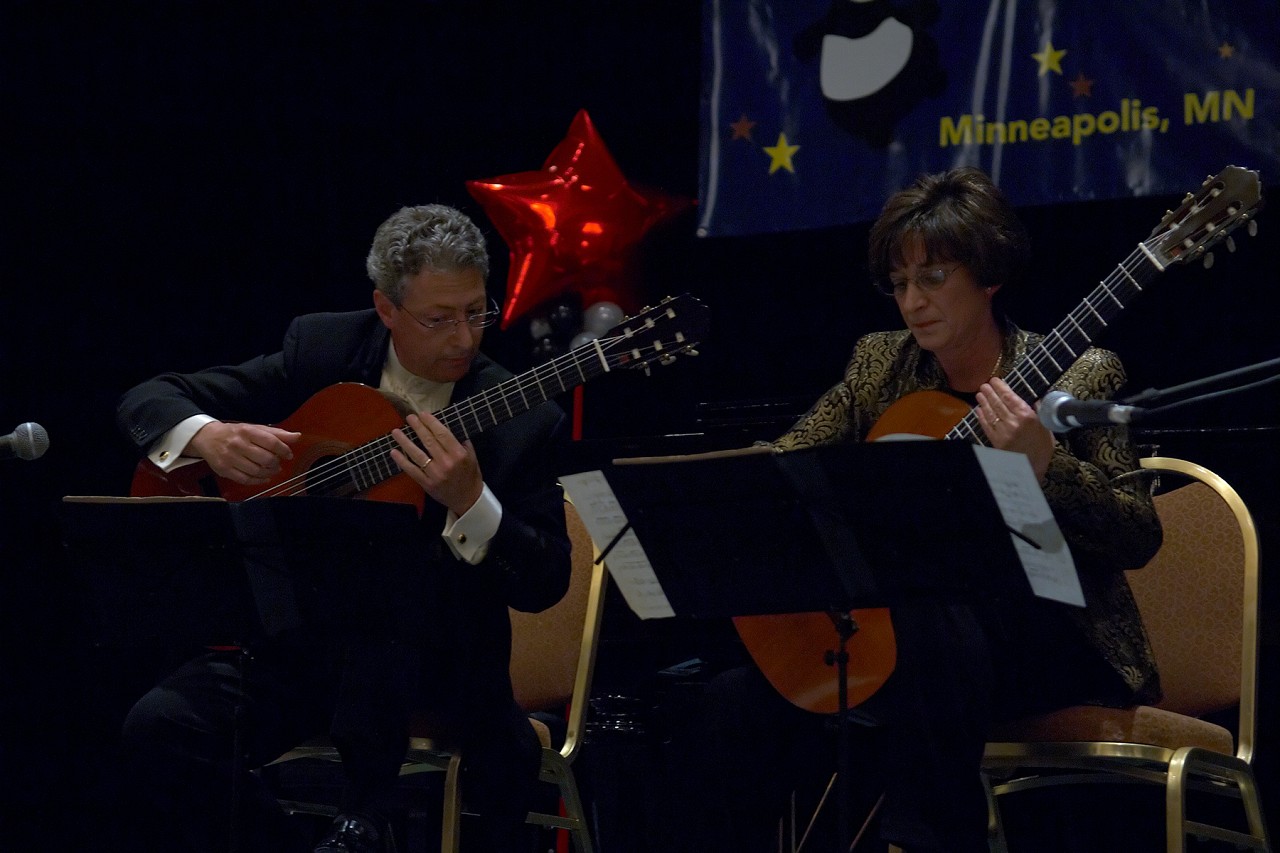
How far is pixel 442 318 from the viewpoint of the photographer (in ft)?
10.2

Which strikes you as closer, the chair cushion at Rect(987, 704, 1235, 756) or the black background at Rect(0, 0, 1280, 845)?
the chair cushion at Rect(987, 704, 1235, 756)

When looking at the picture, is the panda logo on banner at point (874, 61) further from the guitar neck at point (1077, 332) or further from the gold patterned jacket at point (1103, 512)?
the guitar neck at point (1077, 332)

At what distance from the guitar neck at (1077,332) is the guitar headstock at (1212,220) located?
0.03 metres

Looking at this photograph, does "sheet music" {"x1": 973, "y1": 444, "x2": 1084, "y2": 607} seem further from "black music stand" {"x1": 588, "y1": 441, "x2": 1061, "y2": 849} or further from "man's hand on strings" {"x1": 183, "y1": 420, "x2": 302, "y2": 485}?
"man's hand on strings" {"x1": 183, "y1": 420, "x2": 302, "y2": 485}

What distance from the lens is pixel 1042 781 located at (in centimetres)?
277

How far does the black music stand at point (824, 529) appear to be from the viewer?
7.01ft

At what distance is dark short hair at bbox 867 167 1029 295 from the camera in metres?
2.90

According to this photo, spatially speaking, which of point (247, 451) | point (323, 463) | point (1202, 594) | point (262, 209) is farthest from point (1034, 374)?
point (262, 209)

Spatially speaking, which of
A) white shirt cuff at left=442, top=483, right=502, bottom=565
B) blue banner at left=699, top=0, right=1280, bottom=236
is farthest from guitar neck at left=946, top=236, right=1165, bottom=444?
blue banner at left=699, top=0, right=1280, bottom=236

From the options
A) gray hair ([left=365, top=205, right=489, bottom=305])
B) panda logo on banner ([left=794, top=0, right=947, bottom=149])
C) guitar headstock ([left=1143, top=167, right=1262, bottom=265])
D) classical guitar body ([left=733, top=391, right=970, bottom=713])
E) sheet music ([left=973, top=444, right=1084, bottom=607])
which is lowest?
classical guitar body ([left=733, top=391, right=970, bottom=713])

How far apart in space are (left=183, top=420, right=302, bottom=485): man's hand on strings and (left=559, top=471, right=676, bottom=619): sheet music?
0.89 metres

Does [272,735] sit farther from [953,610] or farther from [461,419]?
[953,610]

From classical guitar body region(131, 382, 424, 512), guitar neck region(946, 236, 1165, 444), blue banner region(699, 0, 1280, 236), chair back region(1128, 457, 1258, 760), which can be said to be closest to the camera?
guitar neck region(946, 236, 1165, 444)

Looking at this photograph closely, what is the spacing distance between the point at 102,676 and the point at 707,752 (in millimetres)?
2302
